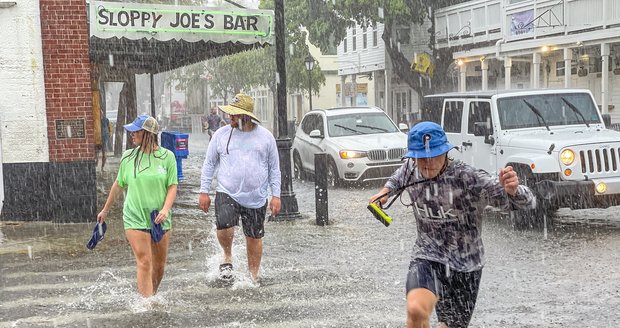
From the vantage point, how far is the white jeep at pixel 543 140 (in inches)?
386

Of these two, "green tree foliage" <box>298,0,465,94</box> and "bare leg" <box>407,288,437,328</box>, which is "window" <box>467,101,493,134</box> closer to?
"bare leg" <box>407,288,437,328</box>

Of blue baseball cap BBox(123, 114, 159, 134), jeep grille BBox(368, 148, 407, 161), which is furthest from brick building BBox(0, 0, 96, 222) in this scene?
jeep grille BBox(368, 148, 407, 161)

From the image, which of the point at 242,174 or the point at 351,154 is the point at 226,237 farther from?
the point at 351,154

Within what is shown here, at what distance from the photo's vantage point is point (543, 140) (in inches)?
403

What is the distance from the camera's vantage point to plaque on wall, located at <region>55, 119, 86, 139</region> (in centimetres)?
1113

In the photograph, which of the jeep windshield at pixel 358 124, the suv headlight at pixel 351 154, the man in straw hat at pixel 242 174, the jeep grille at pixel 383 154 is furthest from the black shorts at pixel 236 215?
the jeep windshield at pixel 358 124

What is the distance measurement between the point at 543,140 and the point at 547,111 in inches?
43.5

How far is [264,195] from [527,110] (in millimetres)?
5382

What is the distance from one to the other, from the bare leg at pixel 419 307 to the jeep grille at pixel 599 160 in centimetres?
626

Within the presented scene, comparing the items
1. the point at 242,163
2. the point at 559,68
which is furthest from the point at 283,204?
the point at 559,68

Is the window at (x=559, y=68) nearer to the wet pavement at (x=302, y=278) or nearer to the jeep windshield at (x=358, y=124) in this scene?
the jeep windshield at (x=358, y=124)

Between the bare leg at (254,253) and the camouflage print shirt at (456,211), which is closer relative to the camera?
the camouflage print shirt at (456,211)

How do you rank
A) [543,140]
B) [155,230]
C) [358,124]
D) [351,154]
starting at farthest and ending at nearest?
1. [358,124]
2. [351,154]
3. [543,140]
4. [155,230]

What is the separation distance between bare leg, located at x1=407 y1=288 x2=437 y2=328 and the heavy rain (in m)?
0.01
